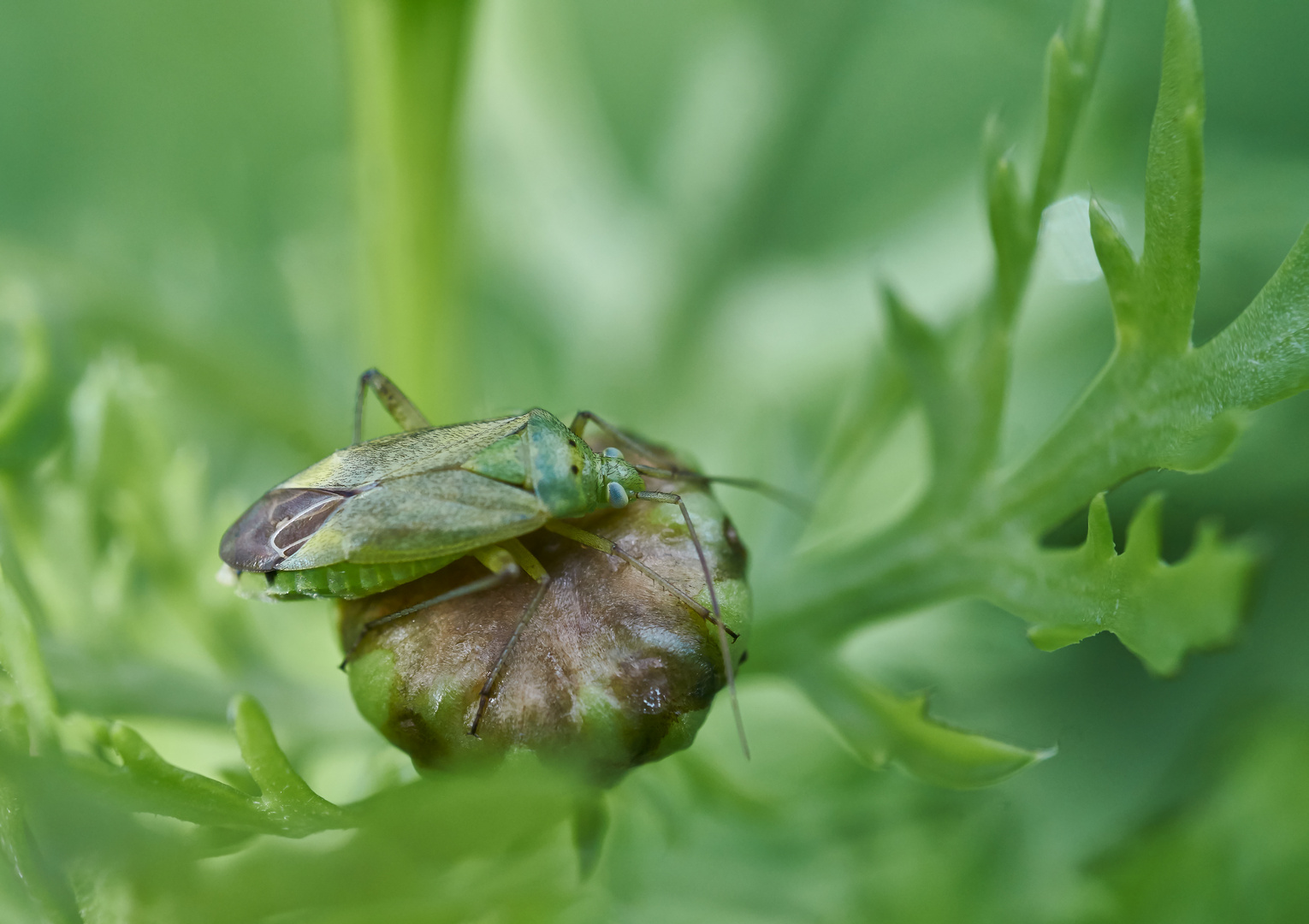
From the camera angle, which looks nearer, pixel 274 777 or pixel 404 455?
pixel 274 777

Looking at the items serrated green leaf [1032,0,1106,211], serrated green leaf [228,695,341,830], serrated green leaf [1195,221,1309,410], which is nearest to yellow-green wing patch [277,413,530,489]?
serrated green leaf [228,695,341,830]

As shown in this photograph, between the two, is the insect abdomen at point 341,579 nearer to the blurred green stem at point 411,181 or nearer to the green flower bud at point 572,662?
the green flower bud at point 572,662

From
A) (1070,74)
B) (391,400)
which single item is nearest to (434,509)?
(391,400)

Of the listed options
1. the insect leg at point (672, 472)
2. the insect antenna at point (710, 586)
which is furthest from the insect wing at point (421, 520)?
the insect antenna at point (710, 586)

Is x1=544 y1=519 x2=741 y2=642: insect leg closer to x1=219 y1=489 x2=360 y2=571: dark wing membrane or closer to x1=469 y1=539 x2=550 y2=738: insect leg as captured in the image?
x1=469 y1=539 x2=550 y2=738: insect leg

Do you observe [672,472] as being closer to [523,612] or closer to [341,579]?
[523,612]

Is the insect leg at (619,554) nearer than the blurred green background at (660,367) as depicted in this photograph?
Yes
